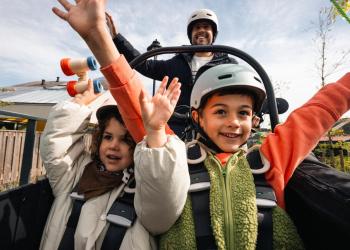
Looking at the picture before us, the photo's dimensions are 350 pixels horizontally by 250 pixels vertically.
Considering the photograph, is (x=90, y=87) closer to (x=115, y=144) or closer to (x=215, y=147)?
(x=115, y=144)

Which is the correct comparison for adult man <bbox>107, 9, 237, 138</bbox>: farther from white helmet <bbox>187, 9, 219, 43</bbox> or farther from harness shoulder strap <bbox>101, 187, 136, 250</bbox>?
harness shoulder strap <bbox>101, 187, 136, 250</bbox>

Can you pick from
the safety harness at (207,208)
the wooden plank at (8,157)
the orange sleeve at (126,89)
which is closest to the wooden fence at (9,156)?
the wooden plank at (8,157)

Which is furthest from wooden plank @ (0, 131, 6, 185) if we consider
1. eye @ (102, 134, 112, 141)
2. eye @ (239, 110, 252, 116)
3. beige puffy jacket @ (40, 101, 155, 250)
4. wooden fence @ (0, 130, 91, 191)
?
eye @ (239, 110, 252, 116)

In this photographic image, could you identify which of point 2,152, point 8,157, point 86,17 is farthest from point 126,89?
point 8,157

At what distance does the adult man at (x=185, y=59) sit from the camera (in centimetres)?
252

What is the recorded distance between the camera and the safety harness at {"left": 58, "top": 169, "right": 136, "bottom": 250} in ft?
4.35

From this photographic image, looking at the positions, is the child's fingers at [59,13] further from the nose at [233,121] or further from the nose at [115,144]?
the nose at [233,121]

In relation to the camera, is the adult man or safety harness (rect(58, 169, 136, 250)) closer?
safety harness (rect(58, 169, 136, 250))

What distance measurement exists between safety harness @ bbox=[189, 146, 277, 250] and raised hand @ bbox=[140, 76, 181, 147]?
34 cm

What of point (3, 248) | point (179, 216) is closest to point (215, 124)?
point (179, 216)

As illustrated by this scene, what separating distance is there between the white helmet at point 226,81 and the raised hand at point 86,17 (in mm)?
728

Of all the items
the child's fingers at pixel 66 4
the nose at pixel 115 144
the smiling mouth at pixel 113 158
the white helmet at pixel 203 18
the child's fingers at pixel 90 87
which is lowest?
the smiling mouth at pixel 113 158

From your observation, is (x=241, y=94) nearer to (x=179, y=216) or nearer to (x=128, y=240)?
(x=179, y=216)

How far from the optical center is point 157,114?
1.14 metres
